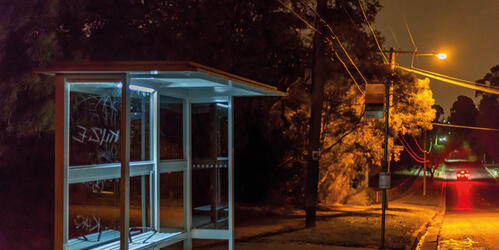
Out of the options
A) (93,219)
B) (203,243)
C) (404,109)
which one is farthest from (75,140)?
(404,109)

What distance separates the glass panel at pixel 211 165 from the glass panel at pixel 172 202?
20.6 inches

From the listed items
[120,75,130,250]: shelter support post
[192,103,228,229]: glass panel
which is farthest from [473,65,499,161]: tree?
[120,75,130,250]: shelter support post

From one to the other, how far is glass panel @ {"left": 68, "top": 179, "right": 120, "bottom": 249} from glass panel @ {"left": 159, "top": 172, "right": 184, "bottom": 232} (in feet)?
6.26

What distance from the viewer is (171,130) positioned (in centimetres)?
1054

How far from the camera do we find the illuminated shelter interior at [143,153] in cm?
718

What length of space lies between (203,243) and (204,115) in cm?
382

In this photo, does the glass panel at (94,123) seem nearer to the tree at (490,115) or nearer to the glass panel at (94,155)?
the glass panel at (94,155)

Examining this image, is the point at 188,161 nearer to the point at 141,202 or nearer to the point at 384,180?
the point at 141,202

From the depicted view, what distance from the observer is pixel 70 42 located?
10.9 m

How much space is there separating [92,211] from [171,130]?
272cm

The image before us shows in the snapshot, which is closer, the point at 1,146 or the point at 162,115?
the point at 1,146

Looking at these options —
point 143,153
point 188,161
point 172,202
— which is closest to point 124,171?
point 143,153

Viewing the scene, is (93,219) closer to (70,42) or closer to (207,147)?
(207,147)

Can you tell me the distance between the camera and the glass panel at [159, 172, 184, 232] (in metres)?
10.2
